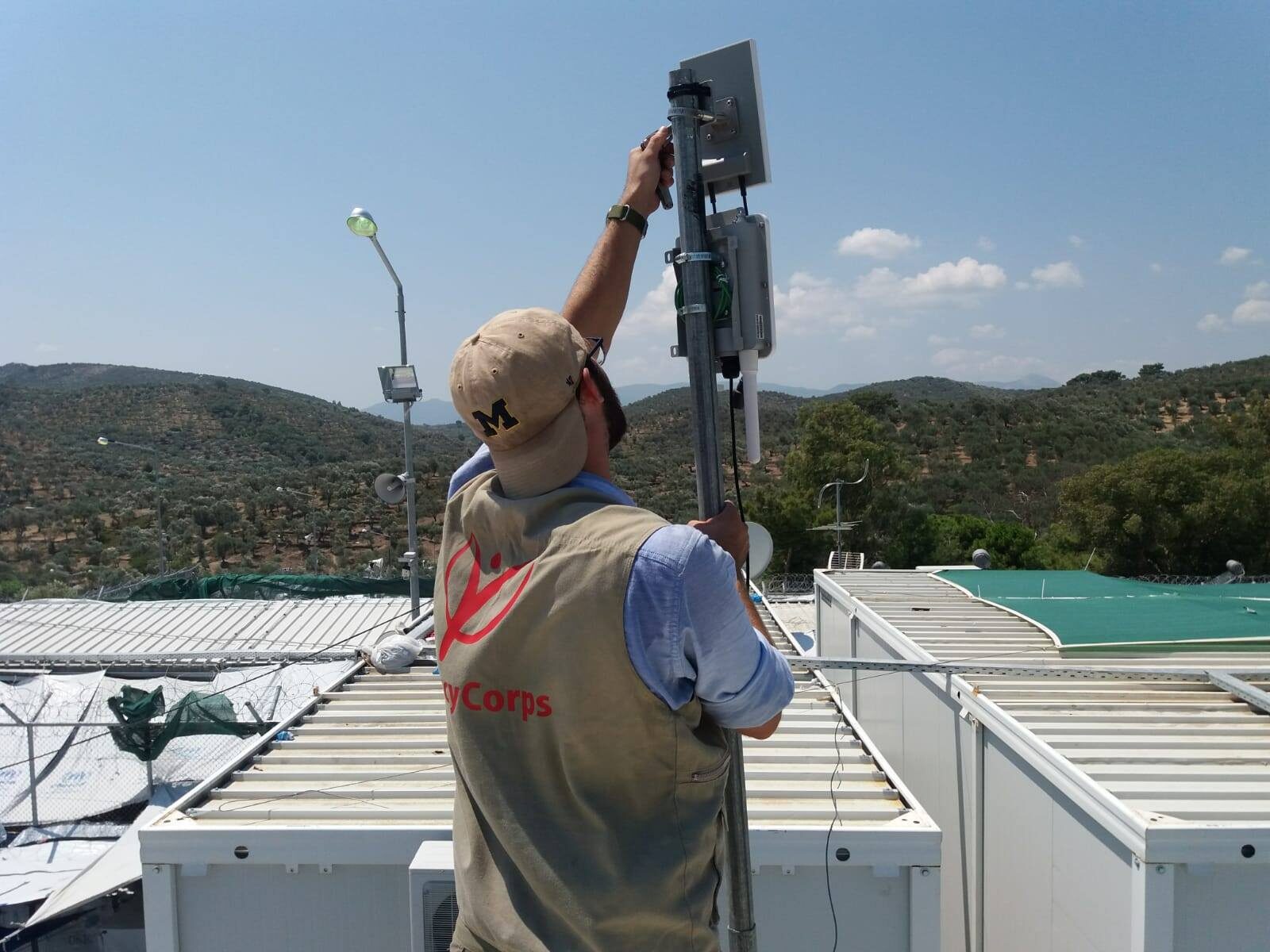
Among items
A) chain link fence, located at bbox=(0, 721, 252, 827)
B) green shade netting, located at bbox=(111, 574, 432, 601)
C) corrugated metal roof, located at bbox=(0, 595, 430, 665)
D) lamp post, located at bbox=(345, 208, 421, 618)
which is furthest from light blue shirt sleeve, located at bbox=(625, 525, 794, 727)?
green shade netting, located at bbox=(111, 574, 432, 601)

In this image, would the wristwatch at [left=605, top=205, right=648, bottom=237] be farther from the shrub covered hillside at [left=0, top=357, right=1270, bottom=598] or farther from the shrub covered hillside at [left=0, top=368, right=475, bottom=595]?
the shrub covered hillside at [left=0, top=368, right=475, bottom=595]

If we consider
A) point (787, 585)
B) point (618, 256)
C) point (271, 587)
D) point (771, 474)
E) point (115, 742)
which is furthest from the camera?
point (771, 474)

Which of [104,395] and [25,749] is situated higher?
[104,395]

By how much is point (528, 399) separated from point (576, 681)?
0.50 m

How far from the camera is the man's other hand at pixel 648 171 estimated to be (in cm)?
248

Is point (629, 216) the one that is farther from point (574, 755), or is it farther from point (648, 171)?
point (574, 755)

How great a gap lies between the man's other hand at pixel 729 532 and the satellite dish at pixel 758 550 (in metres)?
Result: 0.20

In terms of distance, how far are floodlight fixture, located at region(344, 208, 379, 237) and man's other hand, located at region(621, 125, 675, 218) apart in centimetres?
912

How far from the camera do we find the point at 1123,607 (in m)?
6.90

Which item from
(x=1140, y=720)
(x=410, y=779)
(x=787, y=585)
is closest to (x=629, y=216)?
(x=410, y=779)

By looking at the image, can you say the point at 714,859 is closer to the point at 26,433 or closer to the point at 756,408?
the point at 756,408

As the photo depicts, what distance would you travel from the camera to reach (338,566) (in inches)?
1358

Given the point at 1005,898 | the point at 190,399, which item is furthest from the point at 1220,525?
the point at 190,399

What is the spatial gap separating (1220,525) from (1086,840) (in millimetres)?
27417
